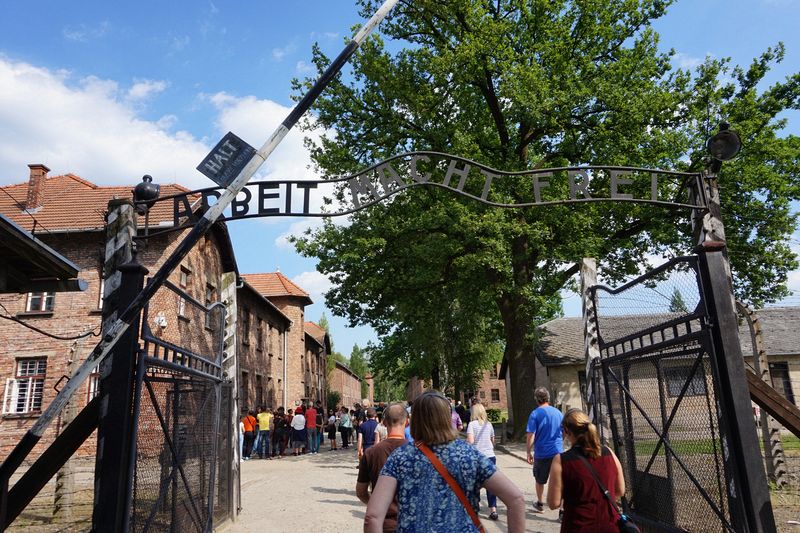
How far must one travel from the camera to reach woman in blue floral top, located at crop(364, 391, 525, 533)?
10.1ft

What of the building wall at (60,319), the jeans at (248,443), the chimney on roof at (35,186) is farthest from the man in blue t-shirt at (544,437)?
the chimney on roof at (35,186)

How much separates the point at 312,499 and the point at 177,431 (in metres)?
6.69

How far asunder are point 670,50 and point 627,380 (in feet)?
57.9

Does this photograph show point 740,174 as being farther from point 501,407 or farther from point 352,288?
point 501,407

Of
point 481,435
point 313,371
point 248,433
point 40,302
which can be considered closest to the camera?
point 481,435

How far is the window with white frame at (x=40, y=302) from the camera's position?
20.6 m

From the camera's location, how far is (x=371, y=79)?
71.6 ft

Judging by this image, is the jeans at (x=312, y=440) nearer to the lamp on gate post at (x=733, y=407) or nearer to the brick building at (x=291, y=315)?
the brick building at (x=291, y=315)

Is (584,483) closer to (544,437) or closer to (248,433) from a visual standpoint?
(544,437)

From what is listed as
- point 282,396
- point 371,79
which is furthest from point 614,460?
point 282,396

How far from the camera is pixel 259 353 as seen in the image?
32375 millimetres

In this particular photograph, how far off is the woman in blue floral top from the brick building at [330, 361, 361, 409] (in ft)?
206

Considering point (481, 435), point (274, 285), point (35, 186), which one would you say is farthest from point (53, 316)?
point (274, 285)

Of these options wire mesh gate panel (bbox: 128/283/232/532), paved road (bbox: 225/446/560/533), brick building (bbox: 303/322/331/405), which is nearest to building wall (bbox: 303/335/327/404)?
brick building (bbox: 303/322/331/405)
